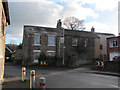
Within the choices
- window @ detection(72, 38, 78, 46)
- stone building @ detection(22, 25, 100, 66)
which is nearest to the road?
stone building @ detection(22, 25, 100, 66)

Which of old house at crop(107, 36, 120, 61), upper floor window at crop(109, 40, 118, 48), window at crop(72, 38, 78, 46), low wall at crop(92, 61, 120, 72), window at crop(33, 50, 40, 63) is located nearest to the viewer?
low wall at crop(92, 61, 120, 72)

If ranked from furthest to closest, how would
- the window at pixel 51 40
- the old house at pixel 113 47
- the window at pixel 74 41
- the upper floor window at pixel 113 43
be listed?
the window at pixel 74 41, the window at pixel 51 40, the upper floor window at pixel 113 43, the old house at pixel 113 47

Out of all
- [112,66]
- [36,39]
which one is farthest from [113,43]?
[36,39]

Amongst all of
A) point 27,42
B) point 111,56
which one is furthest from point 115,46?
point 27,42

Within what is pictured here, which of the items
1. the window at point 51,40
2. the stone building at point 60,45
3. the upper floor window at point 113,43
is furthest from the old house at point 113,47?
the window at point 51,40

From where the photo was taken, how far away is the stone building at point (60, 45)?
1057 inches

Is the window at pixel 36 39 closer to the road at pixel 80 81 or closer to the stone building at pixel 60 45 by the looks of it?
the stone building at pixel 60 45

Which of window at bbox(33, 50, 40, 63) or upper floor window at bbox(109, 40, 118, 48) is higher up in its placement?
upper floor window at bbox(109, 40, 118, 48)

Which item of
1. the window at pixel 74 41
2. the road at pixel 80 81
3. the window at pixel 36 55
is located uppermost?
the window at pixel 74 41

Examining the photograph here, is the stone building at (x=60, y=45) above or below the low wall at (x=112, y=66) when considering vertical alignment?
above

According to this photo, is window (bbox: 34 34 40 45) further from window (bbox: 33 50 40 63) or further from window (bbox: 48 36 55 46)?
window (bbox: 48 36 55 46)

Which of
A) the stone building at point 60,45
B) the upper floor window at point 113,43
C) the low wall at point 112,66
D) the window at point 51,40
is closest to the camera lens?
the low wall at point 112,66

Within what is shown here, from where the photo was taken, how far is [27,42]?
87.8 ft

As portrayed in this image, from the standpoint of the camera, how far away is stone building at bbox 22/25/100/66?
88.1 ft
